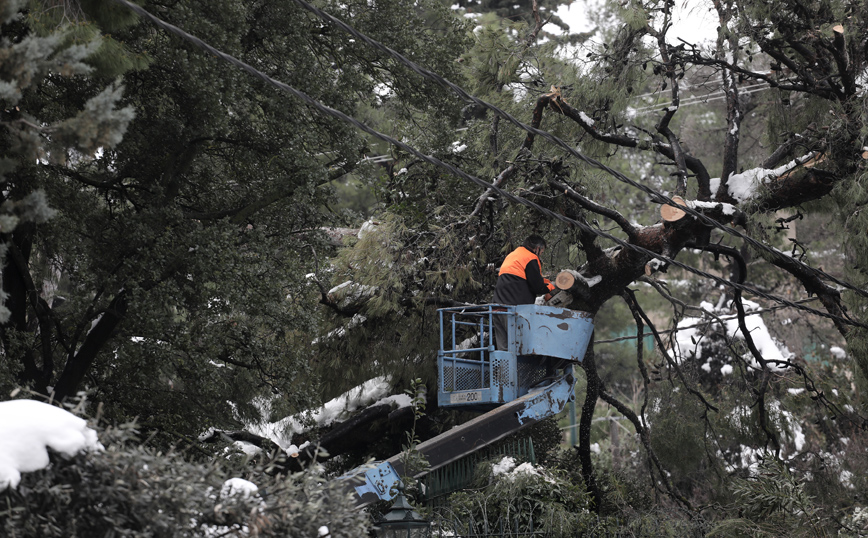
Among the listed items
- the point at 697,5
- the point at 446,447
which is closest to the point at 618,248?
the point at 697,5

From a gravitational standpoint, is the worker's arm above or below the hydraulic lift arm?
above

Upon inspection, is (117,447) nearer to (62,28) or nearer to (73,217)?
(62,28)

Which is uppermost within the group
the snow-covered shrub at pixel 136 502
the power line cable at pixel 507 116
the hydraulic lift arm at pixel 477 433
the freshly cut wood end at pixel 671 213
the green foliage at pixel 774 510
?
the freshly cut wood end at pixel 671 213

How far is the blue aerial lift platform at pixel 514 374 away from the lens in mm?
9023

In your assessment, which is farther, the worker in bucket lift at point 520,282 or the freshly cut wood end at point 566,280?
the freshly cut wood end at point 566,280

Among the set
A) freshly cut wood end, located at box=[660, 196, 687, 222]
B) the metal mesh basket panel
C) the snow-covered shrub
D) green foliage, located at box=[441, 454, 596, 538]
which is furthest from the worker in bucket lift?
the snow-covered shrub

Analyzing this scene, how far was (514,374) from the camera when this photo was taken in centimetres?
974

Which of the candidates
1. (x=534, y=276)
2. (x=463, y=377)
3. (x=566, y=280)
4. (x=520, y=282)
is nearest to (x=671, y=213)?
(x=566, y=280)

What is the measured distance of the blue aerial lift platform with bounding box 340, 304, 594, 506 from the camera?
29.6 ft

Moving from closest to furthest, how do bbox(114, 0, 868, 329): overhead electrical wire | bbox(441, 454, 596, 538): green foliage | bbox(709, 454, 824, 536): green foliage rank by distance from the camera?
bbox(114, 0, 868, 329): overhead electrical wire < bbox(709, 454, 824, 536): green foliage < bbox(441, 454, 596, 538): green foliage

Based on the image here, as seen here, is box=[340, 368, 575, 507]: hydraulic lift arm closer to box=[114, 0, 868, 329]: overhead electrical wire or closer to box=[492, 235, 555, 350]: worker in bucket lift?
box=[492, 235, 555, 350]: worker in bucket lift

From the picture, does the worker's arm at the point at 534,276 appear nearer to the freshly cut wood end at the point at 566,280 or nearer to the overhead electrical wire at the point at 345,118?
the freshly cut wood end at the point at 566,280

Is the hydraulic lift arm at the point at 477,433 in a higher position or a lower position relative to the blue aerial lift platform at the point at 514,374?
lower

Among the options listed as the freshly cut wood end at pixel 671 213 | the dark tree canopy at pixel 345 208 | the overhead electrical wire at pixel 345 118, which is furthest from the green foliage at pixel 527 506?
the freshly cut wood end at pixel 671 213
